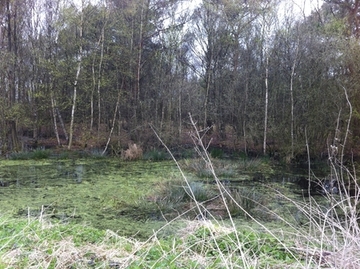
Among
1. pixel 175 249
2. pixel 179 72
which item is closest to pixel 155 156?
pixel 179 72

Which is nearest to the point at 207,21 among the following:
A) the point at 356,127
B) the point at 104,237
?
the point at 356,127

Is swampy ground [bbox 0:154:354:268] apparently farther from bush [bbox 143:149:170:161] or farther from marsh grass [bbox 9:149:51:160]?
bush [bbox 143:149:170:161]

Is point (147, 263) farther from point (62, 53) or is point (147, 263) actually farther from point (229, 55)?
point (229, 55)

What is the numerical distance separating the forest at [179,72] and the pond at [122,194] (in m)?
3.90

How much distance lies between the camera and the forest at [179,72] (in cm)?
1245

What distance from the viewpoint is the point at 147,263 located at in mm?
2424

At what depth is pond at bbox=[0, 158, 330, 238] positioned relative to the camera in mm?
5027

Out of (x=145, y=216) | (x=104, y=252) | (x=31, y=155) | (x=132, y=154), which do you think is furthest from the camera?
(x=132, y=154)

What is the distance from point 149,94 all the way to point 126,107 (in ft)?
4.05

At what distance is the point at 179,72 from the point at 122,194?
11.2 meters

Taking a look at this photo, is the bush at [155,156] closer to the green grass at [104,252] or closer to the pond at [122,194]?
the pond at [122,194]

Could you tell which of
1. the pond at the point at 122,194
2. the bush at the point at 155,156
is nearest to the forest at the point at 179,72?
the bush at the point at 155,156

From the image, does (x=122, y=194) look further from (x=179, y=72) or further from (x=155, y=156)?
(x=179, y=72)

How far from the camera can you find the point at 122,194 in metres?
6.52
